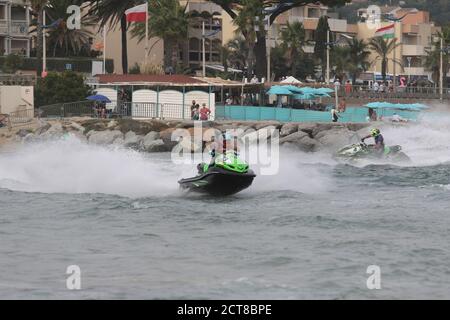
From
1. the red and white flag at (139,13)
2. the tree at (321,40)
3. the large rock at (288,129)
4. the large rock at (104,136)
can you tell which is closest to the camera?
the large rock at (104,136)

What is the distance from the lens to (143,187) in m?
Result: 32.8

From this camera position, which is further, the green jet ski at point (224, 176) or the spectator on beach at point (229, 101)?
the spectator on beach at point (229, 101)

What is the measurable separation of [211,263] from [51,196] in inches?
480

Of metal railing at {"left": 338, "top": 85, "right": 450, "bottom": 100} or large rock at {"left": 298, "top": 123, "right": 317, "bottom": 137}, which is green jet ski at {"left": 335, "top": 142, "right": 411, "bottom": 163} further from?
metal railing at {"left": 338, "top": 85, "right": 450, "bottom": 100}

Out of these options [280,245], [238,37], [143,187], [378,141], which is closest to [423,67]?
[238,37]

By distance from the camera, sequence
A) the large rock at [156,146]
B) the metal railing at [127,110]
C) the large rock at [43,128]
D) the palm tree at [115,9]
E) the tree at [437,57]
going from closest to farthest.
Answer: the large rock at [156,146] → the large rock at [43,128] → the metal railing at [127,110] → the palm tree at [115,9] → the tree at [437,57]

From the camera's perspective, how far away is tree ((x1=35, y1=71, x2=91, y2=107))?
61.6 m

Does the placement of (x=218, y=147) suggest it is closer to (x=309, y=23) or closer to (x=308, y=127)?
(x=308, y=127)

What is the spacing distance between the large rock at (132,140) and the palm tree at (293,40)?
143 ft

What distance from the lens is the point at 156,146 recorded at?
52812mm

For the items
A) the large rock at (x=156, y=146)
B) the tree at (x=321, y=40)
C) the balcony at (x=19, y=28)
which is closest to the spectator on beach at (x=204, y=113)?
the large rock at (x=156, y=146)

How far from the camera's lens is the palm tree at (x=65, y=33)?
80131mm

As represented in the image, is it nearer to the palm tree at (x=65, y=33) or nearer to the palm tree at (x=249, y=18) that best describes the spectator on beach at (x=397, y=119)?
the palm tree at (x=249, y=18)
